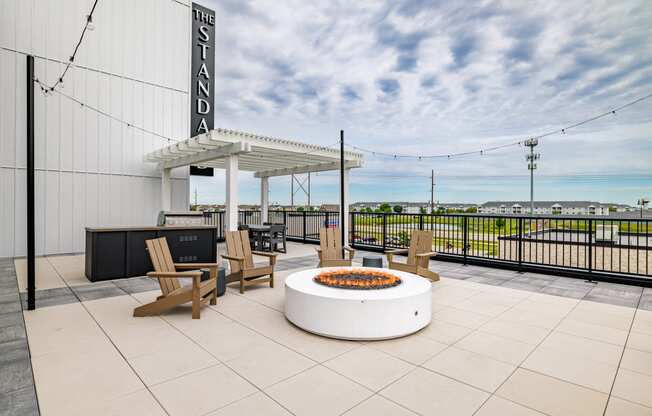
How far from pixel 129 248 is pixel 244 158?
4.51 m

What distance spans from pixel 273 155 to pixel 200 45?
6.14 m

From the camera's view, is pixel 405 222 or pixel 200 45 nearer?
pixel 405 222

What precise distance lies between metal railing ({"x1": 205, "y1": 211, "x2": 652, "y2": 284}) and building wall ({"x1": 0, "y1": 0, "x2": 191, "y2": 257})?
3132 mm

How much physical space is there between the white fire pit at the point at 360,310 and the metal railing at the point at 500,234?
4178mm

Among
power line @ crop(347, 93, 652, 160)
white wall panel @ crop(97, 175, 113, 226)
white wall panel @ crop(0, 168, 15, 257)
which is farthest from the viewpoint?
white wall panel @ crop(97, 175, 113, 226)

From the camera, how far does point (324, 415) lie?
197cm

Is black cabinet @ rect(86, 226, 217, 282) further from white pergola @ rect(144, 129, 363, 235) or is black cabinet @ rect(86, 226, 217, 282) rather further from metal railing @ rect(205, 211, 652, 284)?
metal railing @ rect(205, 211, 652, 284)

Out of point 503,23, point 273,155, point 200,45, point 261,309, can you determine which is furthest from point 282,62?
point 261,309

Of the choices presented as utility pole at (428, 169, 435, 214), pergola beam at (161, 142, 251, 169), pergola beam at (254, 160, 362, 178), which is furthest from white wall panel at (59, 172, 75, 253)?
utility pole at (428, 169, 435, 214)

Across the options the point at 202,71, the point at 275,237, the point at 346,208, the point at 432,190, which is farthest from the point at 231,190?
the point at 432,190

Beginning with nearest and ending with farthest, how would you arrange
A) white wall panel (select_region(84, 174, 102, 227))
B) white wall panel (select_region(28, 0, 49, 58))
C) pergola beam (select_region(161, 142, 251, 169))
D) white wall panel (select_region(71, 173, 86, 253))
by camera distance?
pergola beam (select_region(161, 142, 251, 169)) < white wall panel (select_region(28, 0, 49, 58)) < white wall panel (select_region(71, 173, 86, 253)) < white wall panel (select_region(84, 174, 102, 227))

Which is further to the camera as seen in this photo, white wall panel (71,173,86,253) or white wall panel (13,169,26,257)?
white wall panel (71,173,86,253)

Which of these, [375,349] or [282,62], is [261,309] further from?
[282,62]

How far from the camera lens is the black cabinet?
568 cm
